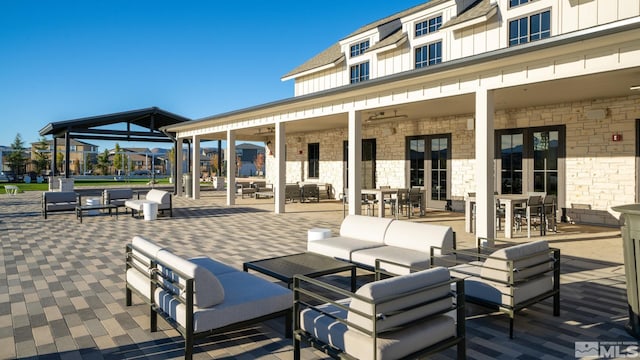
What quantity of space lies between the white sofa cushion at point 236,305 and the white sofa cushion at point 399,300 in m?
1.03

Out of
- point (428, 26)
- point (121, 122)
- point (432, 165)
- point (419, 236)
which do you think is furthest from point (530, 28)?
point (121, 122)

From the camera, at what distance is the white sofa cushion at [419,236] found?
5117 millimetres

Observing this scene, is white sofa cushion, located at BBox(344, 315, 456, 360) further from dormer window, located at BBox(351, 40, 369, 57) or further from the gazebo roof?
the gazebo roof

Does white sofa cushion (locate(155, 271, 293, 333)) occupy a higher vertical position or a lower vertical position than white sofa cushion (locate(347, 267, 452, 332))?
lower

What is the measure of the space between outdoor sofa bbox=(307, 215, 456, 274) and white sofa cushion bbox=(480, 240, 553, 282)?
0.78m

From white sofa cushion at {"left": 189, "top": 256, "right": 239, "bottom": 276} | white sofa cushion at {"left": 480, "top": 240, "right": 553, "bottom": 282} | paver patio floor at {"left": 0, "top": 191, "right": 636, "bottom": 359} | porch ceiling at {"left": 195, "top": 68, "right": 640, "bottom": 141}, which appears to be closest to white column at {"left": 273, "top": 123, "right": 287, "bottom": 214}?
porch ceiling at {"left": 195, "top": 68, "right": 640, "bottom": 141}

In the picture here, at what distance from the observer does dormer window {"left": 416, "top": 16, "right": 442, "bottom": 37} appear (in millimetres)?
15266

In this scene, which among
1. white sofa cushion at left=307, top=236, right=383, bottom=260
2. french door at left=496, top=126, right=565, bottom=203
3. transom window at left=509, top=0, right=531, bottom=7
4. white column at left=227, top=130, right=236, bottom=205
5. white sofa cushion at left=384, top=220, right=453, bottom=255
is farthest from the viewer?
white column at left=227, top=130, right=236, bottom=205

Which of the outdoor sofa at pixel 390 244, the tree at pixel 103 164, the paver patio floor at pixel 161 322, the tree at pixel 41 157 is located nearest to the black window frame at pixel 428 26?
the paver patio floor at pixel 161 322

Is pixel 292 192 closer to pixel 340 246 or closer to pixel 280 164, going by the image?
pixel 280 164

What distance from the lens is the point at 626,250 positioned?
3611 millimetres

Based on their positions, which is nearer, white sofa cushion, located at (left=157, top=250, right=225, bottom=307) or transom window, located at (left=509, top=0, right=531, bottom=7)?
white sofa cushion, located at (left=157, top=250, right=225, bottom=307)

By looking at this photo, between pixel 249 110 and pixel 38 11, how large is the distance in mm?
9433

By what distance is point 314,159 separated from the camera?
20.1 metres
